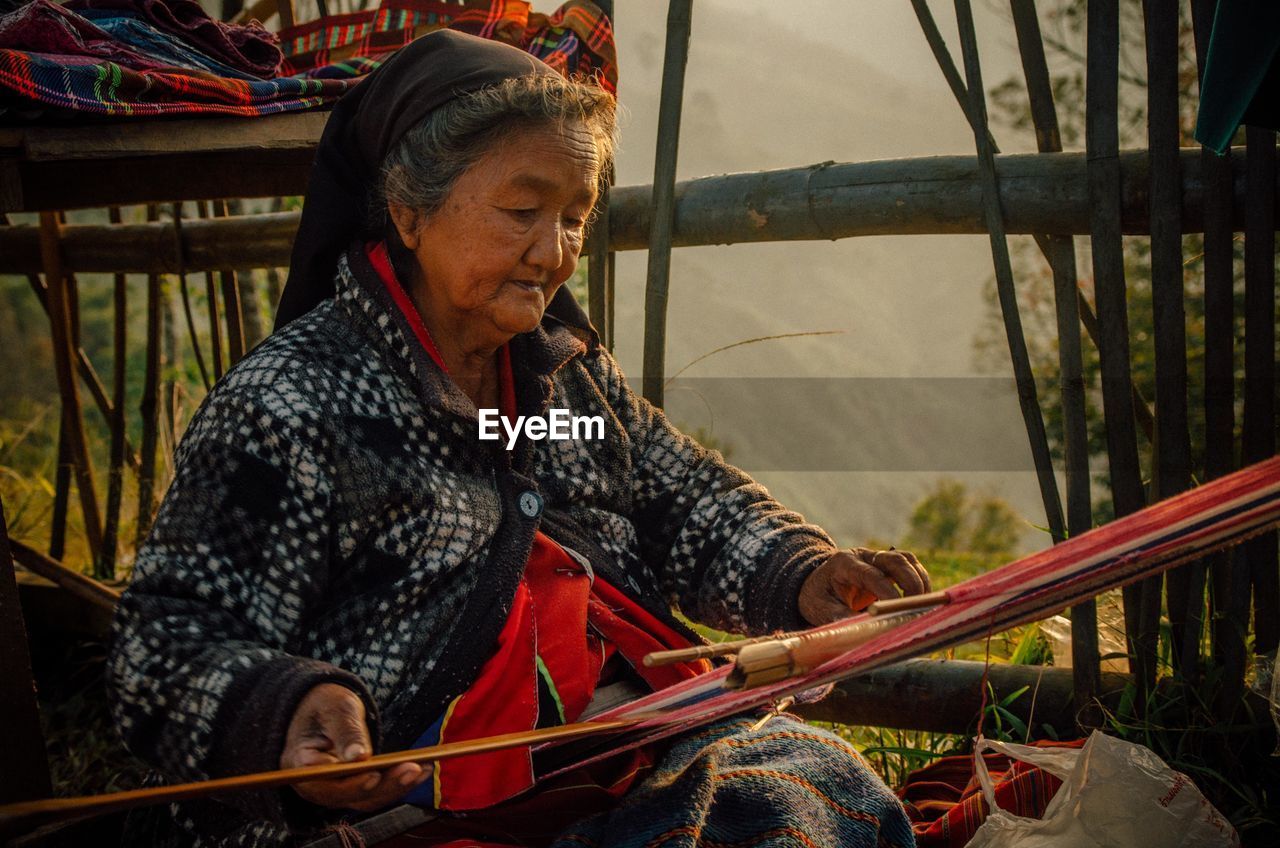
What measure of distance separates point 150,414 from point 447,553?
2.99 meters

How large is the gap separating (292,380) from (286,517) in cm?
23

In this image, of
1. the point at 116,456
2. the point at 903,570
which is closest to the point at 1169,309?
the point at 903,570

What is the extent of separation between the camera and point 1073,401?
2441 mm

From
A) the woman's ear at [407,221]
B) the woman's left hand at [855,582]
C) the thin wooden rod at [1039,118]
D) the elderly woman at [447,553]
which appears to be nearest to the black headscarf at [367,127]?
the elderly woman at [447,553]

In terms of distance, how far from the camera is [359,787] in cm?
125

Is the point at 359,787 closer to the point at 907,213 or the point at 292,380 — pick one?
the point at 292,380

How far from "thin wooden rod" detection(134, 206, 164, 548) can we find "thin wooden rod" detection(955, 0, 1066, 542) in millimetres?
3074

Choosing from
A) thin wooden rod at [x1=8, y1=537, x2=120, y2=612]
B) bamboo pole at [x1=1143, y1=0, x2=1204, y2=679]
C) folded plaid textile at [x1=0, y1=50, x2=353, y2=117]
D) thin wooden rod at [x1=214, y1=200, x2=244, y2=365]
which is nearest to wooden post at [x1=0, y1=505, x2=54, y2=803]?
folded plaid textile at [x1=0, y1=50, x2=353, y2=117]

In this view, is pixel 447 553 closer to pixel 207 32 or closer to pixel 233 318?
pixel 207 32

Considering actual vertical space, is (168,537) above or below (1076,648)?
above

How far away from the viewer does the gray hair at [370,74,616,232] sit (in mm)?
1760

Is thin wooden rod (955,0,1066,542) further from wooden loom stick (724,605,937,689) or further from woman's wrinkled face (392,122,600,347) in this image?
wooden loom stick (724,605,937,689)

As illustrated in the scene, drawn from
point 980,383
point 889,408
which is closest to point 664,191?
point 980,383

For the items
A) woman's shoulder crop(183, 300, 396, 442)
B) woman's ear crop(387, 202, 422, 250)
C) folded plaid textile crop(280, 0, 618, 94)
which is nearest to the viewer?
woman's shoulder crop(183, 300, 396, 442)
